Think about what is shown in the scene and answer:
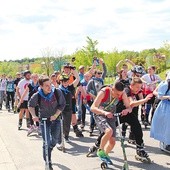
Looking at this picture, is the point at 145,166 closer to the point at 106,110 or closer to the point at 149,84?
the point at 106,110

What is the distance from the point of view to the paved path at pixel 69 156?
6.32 m

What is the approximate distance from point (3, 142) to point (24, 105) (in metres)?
→ 1.99

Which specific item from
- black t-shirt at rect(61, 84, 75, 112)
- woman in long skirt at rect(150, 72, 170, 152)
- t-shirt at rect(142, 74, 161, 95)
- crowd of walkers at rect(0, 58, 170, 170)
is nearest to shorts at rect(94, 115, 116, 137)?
crowd of walkers at rect(0, 58, 170, 170)

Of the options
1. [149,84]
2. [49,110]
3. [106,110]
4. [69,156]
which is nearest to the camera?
[106,110]

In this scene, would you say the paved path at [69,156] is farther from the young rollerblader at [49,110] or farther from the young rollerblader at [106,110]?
the young rollerblader at [49,110]

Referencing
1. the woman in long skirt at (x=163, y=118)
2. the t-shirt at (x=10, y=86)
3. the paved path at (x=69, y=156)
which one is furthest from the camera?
the t-shirt at (x=10, y=86)

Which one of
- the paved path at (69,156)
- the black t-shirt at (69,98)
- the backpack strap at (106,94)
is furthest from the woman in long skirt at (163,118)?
the black t-shirt at (69,98)

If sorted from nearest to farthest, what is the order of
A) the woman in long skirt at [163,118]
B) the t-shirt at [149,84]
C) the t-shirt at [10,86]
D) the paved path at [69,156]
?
1. the paved path at [69,156]
2. the woman in long skirt at [163,118]
3. the t-shirt at [149,84]
4. the t-shirt at [10,86]

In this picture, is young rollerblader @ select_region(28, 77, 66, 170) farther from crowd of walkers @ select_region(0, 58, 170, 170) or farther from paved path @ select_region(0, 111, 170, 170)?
paved path @ select_region(0, 111, 170, 170)

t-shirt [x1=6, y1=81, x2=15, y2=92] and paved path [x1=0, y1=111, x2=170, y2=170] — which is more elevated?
t-shirt [x1=6, y1=81, x2=15, y2=92]

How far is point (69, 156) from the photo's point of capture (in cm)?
720

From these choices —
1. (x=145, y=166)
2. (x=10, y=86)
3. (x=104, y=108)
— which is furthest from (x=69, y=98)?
(x=10, y=86)

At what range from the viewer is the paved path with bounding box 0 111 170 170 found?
6.32 metres

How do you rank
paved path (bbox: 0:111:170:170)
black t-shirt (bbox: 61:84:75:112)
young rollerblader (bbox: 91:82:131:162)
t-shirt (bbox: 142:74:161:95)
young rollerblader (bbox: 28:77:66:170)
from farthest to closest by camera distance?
t-shirt (bbox: 142:74:161:95), black t-shirt (bbox: 61:84:75:112), paved path (bbox: 0:111:170:170), young rollerblader (bbox: 28:77:66:170), young rollerblader (bbox: 91:82:131:162)
